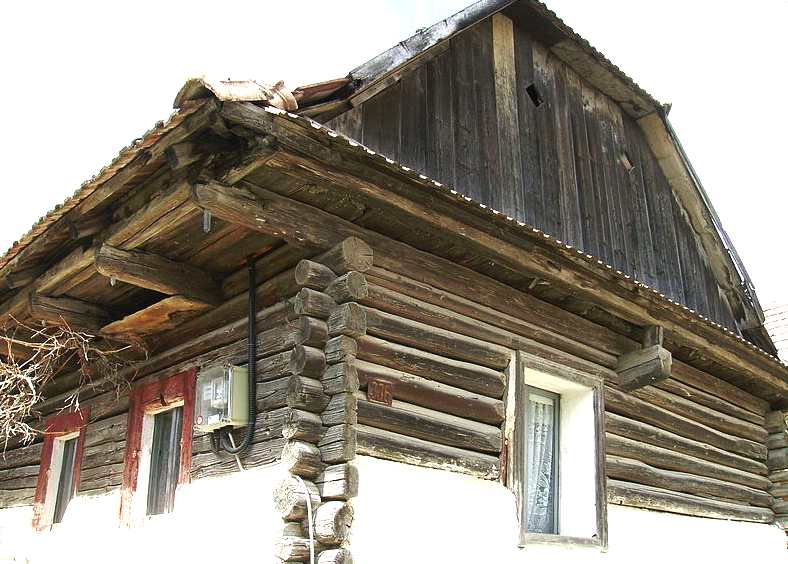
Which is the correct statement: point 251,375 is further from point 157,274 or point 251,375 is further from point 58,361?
point 58,361

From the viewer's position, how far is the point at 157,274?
5.84m

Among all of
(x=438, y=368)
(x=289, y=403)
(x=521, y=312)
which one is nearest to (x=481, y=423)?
(x=438, y=368)

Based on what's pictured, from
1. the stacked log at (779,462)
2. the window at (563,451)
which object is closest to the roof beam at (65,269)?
the window at (563,451)

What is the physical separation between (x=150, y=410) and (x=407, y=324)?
8.23ft

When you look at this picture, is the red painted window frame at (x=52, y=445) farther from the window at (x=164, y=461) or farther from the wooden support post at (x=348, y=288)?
the wooden support post at (x=348, y=288)

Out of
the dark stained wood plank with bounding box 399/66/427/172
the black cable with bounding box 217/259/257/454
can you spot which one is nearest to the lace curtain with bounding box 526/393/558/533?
the dark stained wood plank with bounding box 399/66/427/172

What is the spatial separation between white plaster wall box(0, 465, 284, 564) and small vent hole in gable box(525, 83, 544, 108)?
476cm

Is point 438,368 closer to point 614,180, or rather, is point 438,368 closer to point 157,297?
point 157,297

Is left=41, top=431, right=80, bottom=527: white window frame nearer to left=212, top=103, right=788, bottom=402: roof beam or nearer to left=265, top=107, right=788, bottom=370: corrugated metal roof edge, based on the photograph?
left=212, top=103, right=788, bottom=402: roof beam

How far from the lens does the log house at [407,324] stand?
196 inches

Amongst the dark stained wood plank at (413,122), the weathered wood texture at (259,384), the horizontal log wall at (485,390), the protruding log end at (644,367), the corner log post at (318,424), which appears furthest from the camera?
the protruding log end at (644,367)

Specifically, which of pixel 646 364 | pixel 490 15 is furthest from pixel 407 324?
pixel 490 15

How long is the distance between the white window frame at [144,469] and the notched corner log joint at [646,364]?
3928mm

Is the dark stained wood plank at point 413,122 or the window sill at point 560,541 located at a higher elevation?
the dark stained wood plank at point 413,122
